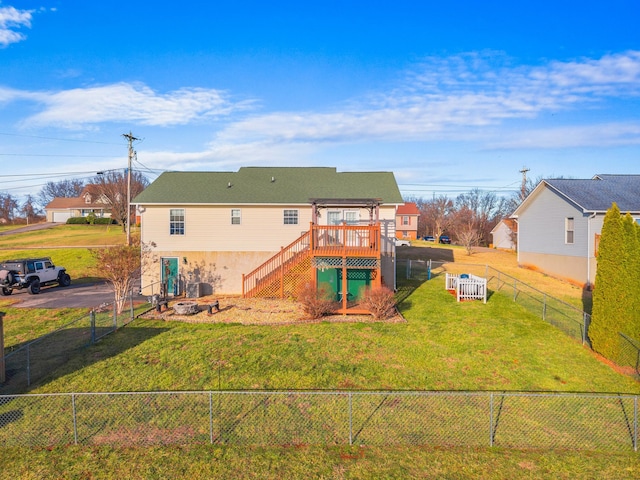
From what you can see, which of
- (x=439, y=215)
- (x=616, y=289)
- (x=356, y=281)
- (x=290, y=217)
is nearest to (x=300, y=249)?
(x=290, y=217)

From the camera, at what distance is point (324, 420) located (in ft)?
30.1

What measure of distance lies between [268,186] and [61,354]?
47.0ft

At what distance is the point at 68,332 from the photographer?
15.8 m

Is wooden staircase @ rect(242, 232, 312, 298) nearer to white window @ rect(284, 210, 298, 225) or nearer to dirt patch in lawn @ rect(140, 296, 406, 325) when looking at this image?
dirt patch in lawn @ rect(140, 296, 406, 325)

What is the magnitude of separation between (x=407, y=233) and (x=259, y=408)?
58.1m

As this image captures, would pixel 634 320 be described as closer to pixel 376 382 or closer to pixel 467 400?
pixel 467 400

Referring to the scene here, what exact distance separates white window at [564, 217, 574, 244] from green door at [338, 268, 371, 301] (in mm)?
14828

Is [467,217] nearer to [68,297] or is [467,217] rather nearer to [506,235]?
[506,235]

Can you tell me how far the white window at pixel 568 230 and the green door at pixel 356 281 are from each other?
48.6ft

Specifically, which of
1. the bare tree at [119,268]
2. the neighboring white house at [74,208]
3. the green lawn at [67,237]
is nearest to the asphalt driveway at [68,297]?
the bare tree at [119,268]

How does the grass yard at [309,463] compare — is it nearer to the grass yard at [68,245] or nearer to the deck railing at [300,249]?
the deck railing at [300,249]

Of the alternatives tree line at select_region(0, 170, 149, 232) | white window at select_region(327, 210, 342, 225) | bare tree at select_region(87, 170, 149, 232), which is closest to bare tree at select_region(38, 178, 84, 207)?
tree line at select_region(0, 170, 149, 232)

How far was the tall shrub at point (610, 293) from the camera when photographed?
41.8 feet

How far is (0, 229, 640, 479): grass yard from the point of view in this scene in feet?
24.4
